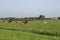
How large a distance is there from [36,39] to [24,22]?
55.8ft

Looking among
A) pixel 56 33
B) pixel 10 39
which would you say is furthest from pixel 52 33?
pixel 10 39

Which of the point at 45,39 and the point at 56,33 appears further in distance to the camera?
the point at 56,33

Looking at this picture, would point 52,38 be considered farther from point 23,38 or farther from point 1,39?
point 1,39

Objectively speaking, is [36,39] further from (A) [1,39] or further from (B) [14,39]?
(A) [1,39]

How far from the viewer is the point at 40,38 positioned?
67.5 ft

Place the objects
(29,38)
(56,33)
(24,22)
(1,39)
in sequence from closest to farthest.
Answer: (1,39) < (29,38) < (56,33) < (24,22)

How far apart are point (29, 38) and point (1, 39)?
3376 mm

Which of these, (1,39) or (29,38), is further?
(29,38)

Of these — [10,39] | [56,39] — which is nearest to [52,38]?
[56,39]


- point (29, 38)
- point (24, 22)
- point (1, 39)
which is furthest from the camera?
point (24, 22)

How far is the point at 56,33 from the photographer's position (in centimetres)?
2319

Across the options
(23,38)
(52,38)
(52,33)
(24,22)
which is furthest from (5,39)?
(24,22)

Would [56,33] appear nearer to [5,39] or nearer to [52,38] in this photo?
[52,38]

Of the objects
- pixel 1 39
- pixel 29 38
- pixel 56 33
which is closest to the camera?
pixel 1 39
